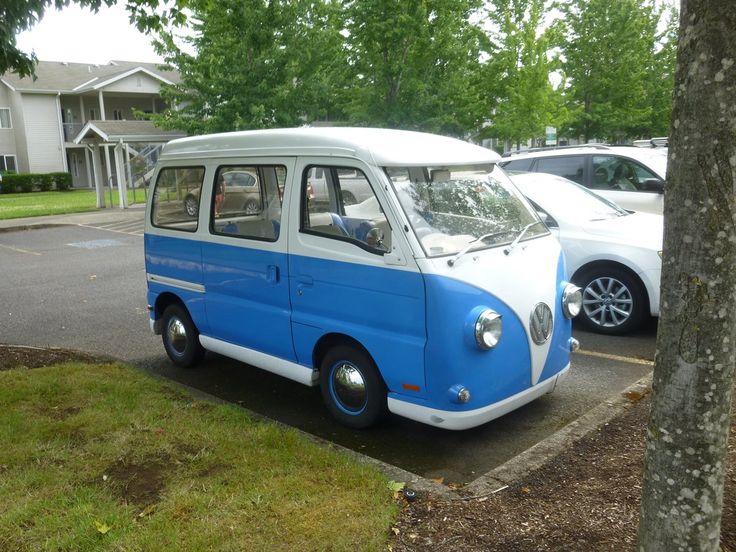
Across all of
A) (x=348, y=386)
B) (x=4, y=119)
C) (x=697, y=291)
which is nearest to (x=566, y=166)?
(x=348, y=386)

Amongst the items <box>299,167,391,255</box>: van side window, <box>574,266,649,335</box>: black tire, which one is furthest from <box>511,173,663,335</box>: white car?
<box>299,167,391,255</box>: van side window

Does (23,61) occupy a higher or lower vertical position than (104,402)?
higher

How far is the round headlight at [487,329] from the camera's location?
4.30m

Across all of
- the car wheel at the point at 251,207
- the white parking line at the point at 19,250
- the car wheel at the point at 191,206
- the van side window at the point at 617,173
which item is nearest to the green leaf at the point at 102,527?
the car wheel at the point at 251,207

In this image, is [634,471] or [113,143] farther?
[113,143]

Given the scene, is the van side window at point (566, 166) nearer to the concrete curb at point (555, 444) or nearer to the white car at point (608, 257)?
the white car at point (608, 257)

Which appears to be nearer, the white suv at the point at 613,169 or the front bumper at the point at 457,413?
the front bumper at the point at 457,413

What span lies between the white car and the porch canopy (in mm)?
21342

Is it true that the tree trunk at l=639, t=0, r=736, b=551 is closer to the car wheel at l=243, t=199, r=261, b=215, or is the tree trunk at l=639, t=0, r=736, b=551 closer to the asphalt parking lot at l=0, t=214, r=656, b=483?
the asphalt parking lot at l=0, t=214, r=656, b=483

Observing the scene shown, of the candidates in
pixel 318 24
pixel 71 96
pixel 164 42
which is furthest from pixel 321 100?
pixel 71 96

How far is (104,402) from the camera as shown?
5414mm

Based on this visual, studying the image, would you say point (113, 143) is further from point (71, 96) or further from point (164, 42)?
point (71, 96)

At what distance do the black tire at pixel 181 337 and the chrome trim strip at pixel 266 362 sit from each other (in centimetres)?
25

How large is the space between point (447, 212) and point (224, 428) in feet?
6.97
